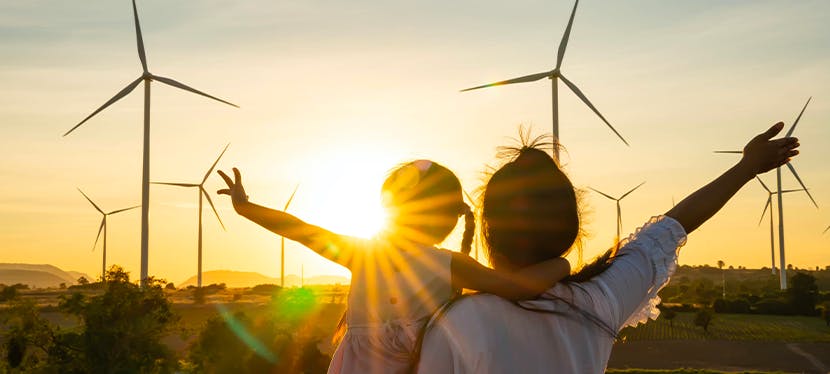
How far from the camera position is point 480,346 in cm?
393

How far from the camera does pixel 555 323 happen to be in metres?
4.20

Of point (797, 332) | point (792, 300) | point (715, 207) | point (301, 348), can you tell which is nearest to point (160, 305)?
point (301, 348)

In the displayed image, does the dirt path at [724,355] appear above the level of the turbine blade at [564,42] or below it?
below

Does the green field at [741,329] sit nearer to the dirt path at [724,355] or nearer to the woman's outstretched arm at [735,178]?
the dirt path at [724,355]

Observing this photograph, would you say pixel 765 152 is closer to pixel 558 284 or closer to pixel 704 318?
pixel 558 284

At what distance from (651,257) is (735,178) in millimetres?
814

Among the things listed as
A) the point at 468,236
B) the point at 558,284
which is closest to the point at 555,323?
the point at 558,284

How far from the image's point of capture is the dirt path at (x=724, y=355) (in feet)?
316

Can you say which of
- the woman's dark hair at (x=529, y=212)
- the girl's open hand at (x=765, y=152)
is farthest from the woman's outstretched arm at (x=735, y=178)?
the woman's dark hair at (x=529, y=212)

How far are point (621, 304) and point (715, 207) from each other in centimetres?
98

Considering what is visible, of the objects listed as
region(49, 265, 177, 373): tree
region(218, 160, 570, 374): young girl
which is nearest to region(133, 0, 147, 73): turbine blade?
region(49, 265, 177, 373): tree

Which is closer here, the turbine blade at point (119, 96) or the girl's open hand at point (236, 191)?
the girl's open hand at point (236, 191)

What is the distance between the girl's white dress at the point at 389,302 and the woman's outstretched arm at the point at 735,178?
1.39 metres

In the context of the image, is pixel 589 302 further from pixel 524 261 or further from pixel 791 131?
pixel 791 131
